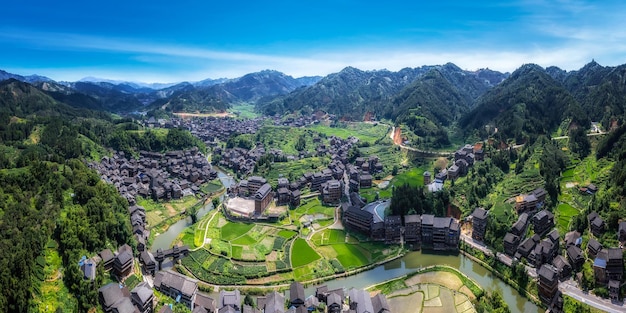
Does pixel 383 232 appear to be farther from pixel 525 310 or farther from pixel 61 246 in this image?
pixel 61 246

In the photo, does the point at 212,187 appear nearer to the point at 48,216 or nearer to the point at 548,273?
the point at 48,216

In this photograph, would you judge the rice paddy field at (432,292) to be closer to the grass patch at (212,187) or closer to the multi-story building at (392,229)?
the multi-story building at (392,229)

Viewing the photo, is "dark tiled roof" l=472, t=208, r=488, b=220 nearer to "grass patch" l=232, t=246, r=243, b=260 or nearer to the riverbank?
the riverbank

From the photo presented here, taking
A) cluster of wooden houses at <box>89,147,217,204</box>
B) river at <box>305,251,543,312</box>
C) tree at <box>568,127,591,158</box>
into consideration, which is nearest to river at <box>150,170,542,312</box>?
river at <box>305,251,543,312</box>

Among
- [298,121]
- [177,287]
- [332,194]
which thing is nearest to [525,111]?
[332,194]

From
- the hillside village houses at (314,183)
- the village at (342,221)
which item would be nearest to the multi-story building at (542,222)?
the village at (342,221)

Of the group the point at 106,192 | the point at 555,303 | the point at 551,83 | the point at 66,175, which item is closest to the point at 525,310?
the point at 555,303
